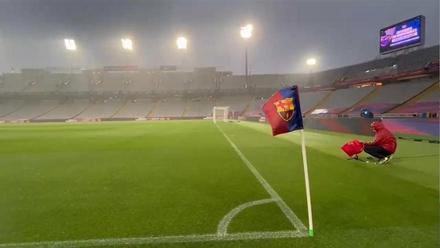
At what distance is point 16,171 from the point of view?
9.06m

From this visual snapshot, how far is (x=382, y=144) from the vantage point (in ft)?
31.5

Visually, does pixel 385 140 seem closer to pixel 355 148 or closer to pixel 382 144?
pixel 382 144

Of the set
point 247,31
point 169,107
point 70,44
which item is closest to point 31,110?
point 70,44

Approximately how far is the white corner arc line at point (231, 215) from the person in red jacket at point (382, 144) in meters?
5.37

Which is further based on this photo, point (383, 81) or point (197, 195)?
point (383, 81)

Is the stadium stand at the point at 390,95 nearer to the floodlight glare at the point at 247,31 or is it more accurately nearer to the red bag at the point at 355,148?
the floodlight glare at the point at 247,31

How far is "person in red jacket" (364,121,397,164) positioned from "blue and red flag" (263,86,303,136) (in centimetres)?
600

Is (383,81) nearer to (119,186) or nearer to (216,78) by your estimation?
(216,78)

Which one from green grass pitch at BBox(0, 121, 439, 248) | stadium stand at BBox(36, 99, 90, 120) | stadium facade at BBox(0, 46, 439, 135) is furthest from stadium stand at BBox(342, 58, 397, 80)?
stadium stand at BBox(36, 99, 90, 120)

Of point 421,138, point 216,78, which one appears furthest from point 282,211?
point 216,78

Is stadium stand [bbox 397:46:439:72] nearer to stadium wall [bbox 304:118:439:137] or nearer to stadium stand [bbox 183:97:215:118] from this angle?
Result: stadium wall [bbox 304:118:439:137]

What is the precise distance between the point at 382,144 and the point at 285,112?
6333 mm

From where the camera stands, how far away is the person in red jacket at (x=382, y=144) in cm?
958

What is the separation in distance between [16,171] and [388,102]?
141ft
